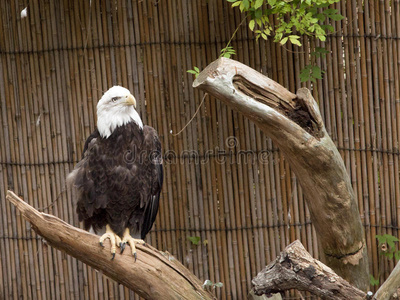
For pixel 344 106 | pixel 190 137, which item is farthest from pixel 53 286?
pixel 344 106

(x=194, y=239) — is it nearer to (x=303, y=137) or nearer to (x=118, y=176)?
(x=118, y=176)

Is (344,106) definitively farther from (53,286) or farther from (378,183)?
(53,286)

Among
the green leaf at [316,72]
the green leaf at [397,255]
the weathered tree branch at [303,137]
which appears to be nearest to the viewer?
the weathered tree branch at [303,137]

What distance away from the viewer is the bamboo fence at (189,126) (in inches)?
130

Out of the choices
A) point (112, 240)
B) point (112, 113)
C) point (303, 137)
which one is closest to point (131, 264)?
point (112, 240)

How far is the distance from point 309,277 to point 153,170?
1137 millimetres

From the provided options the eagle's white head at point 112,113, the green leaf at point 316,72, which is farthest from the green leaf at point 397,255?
the eagle's white head at point 112,113

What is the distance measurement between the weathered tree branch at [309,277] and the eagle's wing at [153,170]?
0.98 m

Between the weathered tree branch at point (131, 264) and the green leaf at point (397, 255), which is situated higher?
the weathered tree branch at point (131, 264)

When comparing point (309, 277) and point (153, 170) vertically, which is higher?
point (153, 170)

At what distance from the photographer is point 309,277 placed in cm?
220

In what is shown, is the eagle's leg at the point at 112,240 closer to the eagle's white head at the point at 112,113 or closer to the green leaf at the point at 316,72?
the eagle's white head at the point at 112,113

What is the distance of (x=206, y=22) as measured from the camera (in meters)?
3.28

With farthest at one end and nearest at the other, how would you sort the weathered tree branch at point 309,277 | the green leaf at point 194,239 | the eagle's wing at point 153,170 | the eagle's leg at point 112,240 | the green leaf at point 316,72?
1. the green leaf at point 194,239
2. the green leaf at point 316,72
3. the eagle's wing at point 153,170
4. the eagle's leg at point 112,240
5. the weathered tree branch at point 309,277
